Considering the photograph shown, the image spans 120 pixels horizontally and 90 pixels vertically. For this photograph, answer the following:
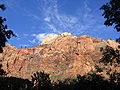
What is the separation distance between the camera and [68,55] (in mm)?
64250

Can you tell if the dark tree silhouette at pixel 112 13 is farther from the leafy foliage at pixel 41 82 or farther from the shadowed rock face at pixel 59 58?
the shadowed rock face at pixel 59 58

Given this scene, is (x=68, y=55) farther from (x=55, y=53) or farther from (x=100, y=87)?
(x=100, y=87)

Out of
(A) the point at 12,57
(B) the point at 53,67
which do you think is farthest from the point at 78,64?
(A) the point at 12,57

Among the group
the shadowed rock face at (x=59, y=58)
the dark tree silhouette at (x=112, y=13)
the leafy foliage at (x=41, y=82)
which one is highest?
the shadowed rock face at (x=59, y=58)

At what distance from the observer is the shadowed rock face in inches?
2356

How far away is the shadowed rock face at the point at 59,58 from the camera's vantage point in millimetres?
59844

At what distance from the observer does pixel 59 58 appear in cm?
6525

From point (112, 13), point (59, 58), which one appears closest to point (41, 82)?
point (112, 13)

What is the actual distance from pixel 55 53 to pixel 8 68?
3692 cm

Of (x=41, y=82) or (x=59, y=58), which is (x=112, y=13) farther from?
(x=59, y=58)

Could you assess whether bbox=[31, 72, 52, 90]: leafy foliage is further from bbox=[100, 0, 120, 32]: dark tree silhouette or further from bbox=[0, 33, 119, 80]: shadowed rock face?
bbox=[0, 33, 119, 80]: shadowed rock face

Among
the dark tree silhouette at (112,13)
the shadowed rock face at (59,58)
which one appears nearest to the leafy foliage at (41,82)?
the dark tree silhouette at (112,13)

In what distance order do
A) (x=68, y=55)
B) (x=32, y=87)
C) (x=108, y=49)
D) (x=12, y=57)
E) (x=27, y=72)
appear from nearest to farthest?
(x=32, y=87), (x=108, y=49), (x=68, y=55), (x=27, y=72), (x=12, y=57)

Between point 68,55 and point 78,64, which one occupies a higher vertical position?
point 68,55
